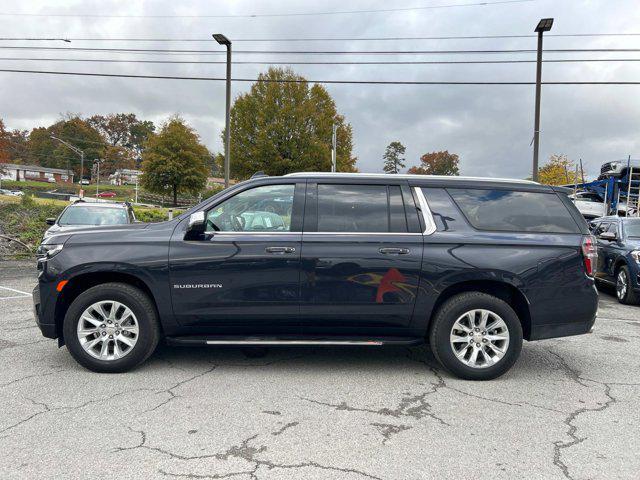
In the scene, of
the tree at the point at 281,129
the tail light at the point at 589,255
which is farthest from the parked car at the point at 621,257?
the tree at the point at 281,129

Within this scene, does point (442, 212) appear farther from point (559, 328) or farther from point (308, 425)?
point (308, 425)

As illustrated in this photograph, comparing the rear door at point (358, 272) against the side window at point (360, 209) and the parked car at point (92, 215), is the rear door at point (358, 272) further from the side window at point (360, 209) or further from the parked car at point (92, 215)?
the parked car at point (92, 215)

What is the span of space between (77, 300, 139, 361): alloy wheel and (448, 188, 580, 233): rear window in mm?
3200

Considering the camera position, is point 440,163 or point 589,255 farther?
point 440,163

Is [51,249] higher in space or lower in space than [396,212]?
lower

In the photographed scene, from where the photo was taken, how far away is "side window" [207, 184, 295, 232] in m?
4.50

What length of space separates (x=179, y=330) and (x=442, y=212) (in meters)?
2.64

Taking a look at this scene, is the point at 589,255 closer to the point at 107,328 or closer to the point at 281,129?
the point at 107,328

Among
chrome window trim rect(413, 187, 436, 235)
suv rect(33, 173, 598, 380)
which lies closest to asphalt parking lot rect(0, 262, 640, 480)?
suv rect(33, 173, 598, 380)

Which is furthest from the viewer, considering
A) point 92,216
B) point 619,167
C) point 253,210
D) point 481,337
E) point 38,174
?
point 38,174

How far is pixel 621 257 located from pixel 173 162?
114 feet

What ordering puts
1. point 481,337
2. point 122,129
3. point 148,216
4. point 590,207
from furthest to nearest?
point 122,129 → point 148,216 → point 590,207 → point 481,337

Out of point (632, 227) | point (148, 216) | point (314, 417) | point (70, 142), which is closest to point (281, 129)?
point (148, 216)

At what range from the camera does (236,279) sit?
433 cm
